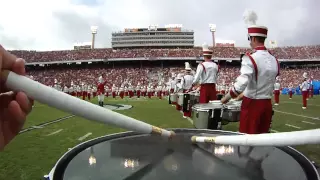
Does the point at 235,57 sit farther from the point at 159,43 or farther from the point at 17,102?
the point at 17,102

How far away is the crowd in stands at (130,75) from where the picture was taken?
148ft

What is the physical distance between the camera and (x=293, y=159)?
147 cm

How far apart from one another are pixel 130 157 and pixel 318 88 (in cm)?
3491

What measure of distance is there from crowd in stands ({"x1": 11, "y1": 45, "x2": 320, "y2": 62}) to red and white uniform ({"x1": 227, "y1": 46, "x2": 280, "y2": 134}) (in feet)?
154

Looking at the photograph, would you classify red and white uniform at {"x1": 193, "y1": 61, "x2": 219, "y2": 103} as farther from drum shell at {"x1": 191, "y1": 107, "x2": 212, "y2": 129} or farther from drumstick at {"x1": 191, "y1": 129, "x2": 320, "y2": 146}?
drumstick at {"x1": 191, "y1": 129, "x2": 320, "y2": 146}

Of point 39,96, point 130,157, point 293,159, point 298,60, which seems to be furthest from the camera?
point 298,60

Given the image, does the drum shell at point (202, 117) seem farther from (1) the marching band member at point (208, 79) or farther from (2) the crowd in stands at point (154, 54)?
(2) the crowd in stands at point (154, 54)

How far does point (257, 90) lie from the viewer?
331 centimetres

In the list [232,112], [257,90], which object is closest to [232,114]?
[232,112]

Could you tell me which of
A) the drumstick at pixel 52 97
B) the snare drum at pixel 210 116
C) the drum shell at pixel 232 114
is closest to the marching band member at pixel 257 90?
the drum shell at pixel 232 114

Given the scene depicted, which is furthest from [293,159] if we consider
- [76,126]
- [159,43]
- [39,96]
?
[159,43]

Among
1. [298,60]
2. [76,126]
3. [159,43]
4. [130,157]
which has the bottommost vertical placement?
[76,126]

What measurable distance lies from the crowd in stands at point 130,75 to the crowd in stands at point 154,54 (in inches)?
81.8

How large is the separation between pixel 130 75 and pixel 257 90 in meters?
45.2
